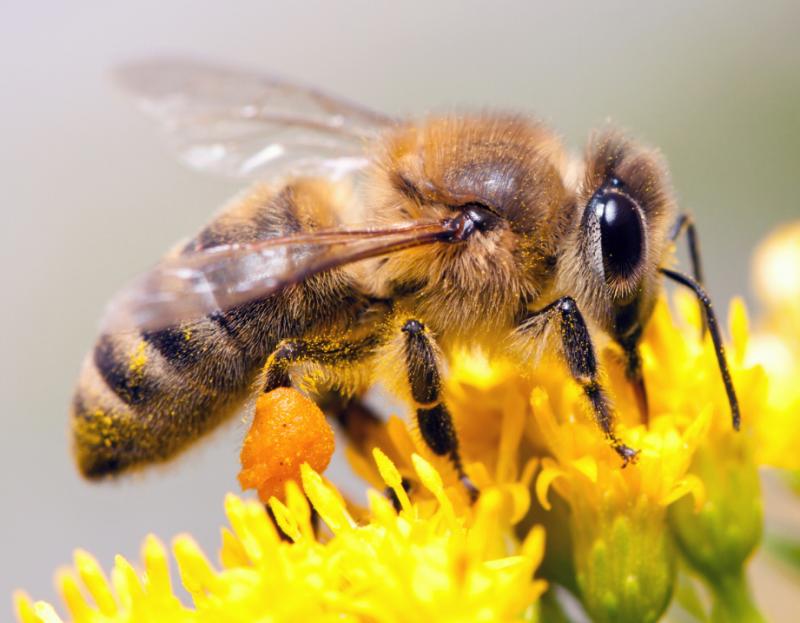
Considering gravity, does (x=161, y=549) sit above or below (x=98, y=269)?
Result: above

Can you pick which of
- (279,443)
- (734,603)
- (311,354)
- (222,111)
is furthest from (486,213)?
(222,111)

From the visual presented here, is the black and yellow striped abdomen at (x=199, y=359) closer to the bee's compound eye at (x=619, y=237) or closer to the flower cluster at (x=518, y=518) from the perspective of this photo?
the flower cluster at (x=518, y=518)

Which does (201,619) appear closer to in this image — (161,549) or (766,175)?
(161,549)

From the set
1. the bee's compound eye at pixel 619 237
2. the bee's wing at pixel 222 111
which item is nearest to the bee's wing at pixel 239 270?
the bee's compound eye at pixel 619 237

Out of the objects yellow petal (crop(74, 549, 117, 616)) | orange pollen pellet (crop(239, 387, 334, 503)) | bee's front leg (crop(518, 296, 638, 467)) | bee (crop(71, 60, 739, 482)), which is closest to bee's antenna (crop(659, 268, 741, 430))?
bee (crop(71, 60, 739, 482))

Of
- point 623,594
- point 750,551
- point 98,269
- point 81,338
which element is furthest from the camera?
point 98,269

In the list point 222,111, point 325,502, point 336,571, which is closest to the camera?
point 336,571

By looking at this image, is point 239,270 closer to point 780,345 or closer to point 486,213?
point 486,213

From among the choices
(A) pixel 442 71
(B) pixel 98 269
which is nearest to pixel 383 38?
(A) pixel 442 71
